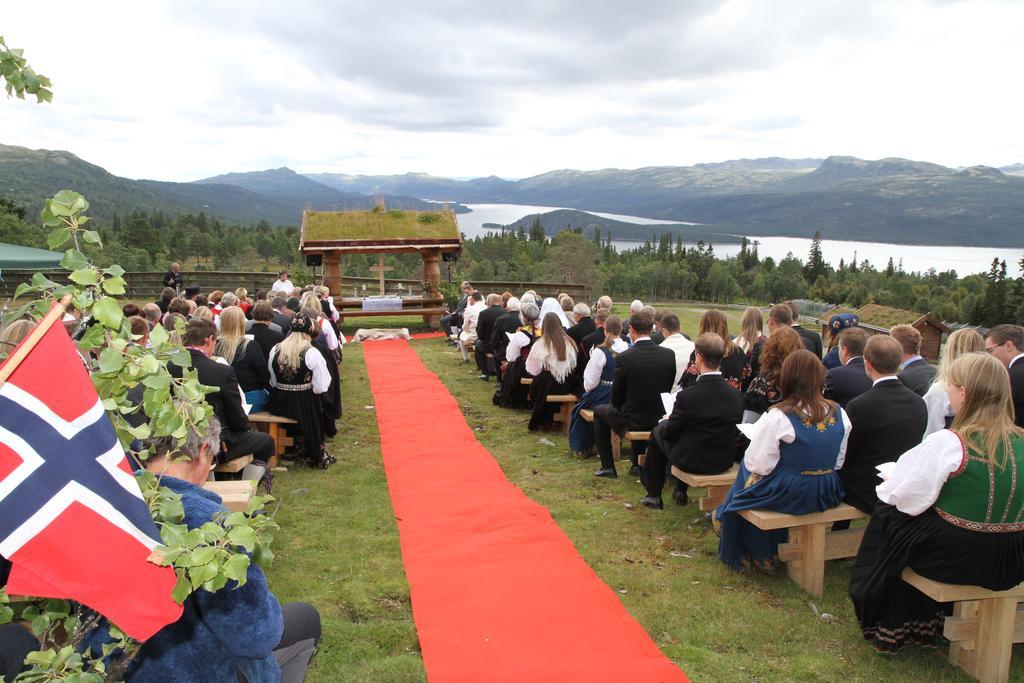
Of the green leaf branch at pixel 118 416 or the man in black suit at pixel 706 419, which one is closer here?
the green leaf branch at pixel 118 416

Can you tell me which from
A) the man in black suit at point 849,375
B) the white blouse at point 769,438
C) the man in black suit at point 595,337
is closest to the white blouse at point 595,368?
the man in black suit at point 595,337

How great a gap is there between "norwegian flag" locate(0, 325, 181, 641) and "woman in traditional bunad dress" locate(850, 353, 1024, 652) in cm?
356

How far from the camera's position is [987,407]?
138 inches

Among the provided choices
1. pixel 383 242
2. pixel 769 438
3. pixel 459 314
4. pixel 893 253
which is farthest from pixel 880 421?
pixel 893 253

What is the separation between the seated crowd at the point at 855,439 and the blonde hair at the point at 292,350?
3.05 metres

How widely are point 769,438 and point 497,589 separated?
2090 mm

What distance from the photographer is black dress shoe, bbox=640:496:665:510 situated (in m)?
6.25

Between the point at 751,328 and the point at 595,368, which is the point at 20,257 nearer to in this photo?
the point at 595,368

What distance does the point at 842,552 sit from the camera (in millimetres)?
4957

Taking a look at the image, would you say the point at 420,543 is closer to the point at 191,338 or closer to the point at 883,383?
the point at 191,338

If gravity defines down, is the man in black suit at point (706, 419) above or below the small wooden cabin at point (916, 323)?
above

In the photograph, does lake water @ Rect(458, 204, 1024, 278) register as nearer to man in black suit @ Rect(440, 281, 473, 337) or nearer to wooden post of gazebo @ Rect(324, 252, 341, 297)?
wooden post of gazebo @ Rect(324, 252, 341, 297)

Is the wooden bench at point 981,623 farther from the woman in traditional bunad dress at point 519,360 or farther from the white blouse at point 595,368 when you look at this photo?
the woman in traditional bunad dress at point 519,360

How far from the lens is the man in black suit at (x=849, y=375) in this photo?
5750mm
